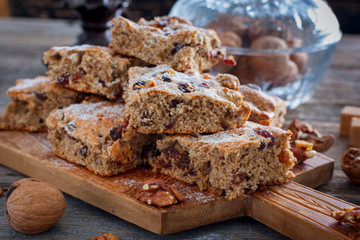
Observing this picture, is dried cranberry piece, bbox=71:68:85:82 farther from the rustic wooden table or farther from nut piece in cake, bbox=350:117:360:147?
nut piece in cake, bbox=350:117:360:147

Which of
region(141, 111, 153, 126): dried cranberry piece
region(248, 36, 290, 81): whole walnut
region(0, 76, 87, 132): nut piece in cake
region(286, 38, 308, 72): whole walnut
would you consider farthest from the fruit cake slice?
region(286, 38, 308, 72): whole walnut

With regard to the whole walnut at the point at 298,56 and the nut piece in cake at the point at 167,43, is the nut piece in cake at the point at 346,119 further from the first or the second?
the nut piece in cake at the point at 167,43

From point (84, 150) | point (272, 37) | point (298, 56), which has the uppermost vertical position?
point (272, 37)

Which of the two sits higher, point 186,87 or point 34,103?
point 186,87

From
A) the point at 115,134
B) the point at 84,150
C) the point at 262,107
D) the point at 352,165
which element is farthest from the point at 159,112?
the point at 352,165

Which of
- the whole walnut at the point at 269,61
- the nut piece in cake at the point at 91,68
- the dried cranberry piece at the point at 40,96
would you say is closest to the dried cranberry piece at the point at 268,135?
the nut piece in cake at the point at 91,68

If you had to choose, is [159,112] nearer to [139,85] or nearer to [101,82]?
[139,85]
